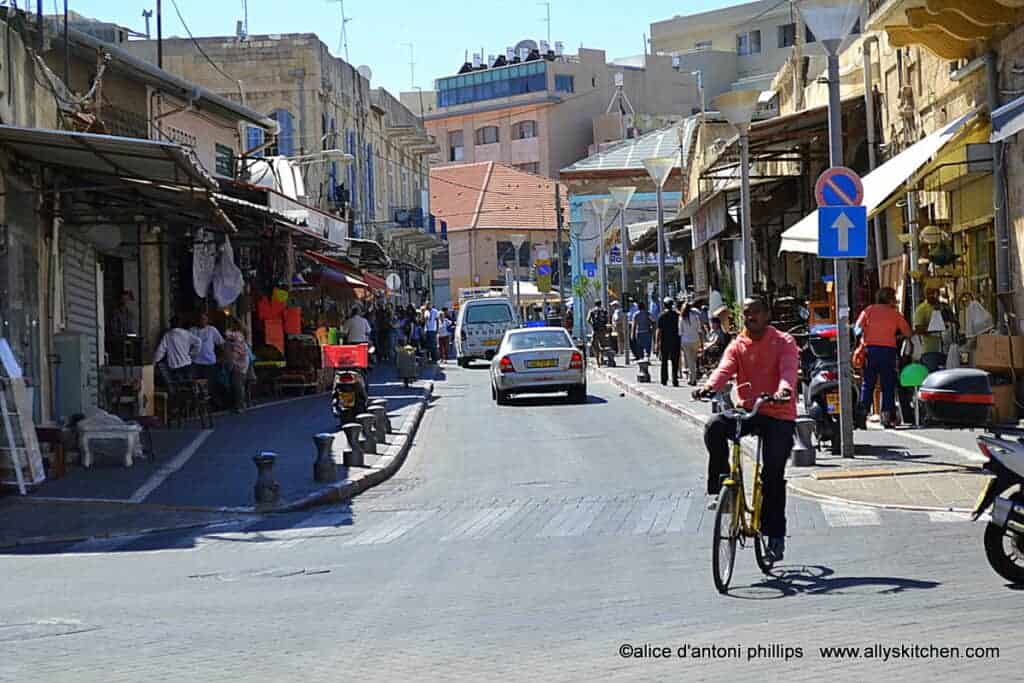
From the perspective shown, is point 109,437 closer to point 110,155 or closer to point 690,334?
point 110,155

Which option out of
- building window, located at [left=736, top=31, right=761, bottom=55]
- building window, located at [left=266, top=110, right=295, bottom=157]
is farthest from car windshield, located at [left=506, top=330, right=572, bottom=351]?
building window, located at [left=736, top=31, right=761, bottom=55]

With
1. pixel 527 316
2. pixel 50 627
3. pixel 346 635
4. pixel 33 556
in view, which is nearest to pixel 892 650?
pixel 346 635

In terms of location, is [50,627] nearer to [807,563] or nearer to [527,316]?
[807,563]

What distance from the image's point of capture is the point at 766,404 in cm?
975

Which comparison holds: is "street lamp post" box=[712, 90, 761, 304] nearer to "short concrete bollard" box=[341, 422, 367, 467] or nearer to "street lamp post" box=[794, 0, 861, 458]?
"street lamp post" box=[794, 0, 861, 458]

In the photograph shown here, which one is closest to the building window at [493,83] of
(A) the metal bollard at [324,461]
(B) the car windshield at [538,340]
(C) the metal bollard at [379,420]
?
(B) the car windshield at [538,340]

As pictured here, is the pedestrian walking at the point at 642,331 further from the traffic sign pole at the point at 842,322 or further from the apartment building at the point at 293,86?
the traffic sign pole at the point at 842,322

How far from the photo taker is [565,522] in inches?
521

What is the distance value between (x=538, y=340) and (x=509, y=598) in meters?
21.3

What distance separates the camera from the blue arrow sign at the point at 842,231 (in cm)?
1533

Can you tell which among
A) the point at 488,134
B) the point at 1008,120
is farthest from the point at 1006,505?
the point at 488,134

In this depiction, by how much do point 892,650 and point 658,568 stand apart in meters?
3.08

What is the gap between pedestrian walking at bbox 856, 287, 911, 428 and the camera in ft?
61.1

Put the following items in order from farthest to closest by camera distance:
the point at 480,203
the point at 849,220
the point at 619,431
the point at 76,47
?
the point at 480,203, the point at 76,47, the point at 619,431, the point at 849,220
